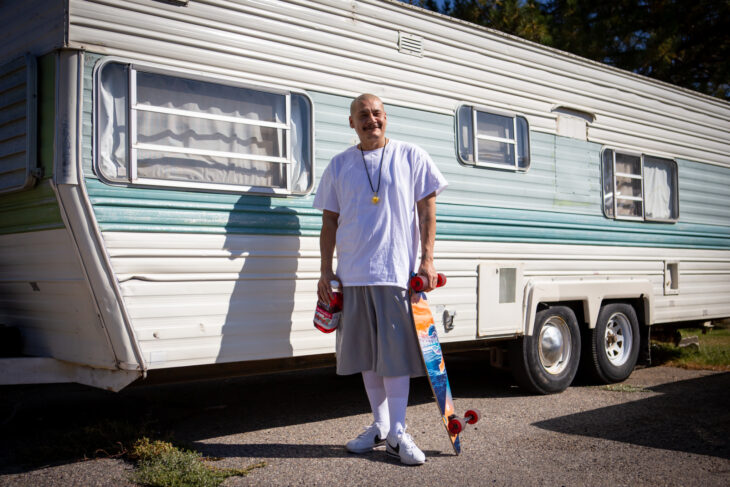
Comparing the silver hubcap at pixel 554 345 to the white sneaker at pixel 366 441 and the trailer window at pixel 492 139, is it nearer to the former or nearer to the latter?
the trailer window at pixel 492 139

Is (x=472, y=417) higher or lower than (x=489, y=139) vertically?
lower

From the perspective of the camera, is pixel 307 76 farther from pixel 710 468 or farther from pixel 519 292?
pixel 710 468

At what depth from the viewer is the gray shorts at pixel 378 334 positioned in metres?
4.05

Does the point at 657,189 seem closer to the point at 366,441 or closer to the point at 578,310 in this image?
the point at 578,310

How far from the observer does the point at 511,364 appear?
596 centimetres

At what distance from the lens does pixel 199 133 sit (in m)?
4.29

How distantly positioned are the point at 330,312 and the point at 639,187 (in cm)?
397

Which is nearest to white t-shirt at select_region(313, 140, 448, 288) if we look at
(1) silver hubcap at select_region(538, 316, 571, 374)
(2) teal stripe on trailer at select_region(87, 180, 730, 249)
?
(2) teal stripe on trailer at select_region(87, 180, 730, 249)

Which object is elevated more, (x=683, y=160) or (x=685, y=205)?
(x=683, y=160)

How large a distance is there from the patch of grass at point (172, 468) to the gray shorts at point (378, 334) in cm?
79

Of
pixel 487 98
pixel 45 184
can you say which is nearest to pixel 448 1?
pixel 487 98

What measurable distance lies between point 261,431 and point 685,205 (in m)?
4.94

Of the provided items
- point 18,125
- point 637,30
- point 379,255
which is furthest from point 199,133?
point 637,30

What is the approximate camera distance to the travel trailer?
3.89 metres
